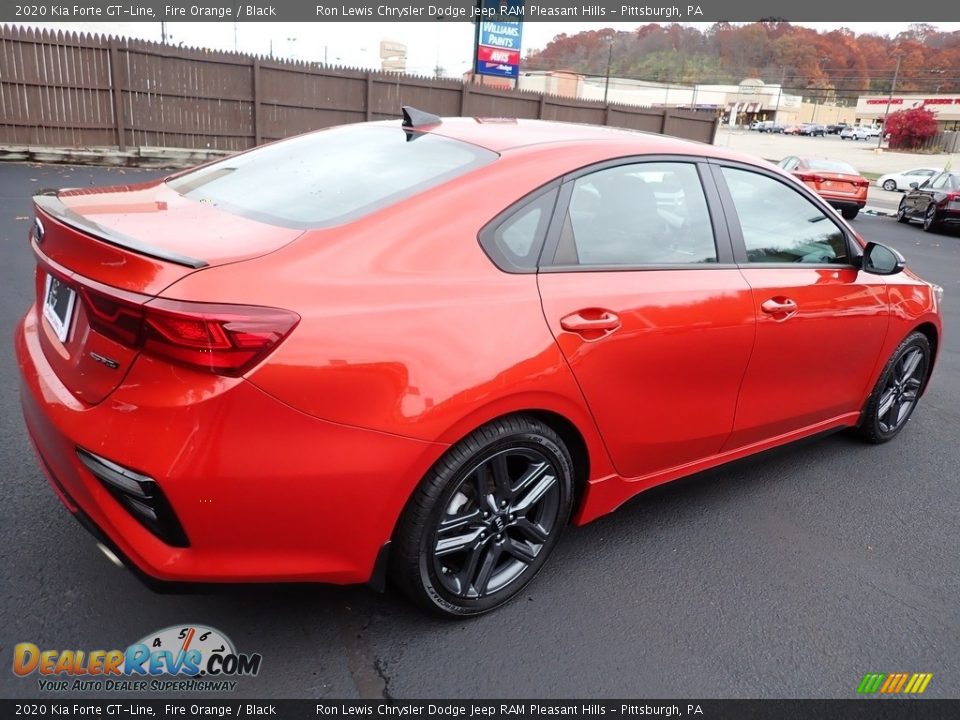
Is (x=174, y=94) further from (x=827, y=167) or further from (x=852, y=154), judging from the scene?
(x=852, y=154)

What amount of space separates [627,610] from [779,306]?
4.58 feet

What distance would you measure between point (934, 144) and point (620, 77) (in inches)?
1548

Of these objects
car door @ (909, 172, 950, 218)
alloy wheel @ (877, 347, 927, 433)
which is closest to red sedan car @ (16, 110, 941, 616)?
alloy wheel @ (877, 347, 927, 433)

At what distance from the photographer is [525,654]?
2346 millimetres

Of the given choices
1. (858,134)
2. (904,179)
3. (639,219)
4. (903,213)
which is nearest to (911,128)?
(858,134)

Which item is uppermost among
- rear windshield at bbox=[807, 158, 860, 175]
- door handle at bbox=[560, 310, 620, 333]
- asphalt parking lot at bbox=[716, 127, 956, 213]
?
door handle at bbox=[560, 310, 620, 333]

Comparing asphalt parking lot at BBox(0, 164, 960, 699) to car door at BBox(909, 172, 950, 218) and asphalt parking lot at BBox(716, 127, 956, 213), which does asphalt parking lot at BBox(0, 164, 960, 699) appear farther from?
asphalt parking lot at BBox(716, 127, 956, 213)

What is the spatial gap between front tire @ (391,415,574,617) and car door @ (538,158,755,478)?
0.90ft

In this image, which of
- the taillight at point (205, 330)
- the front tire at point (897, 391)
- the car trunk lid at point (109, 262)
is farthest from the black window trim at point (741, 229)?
the taillight at point (205, 330)

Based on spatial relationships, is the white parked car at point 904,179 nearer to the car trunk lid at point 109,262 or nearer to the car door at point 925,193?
the car door at point 925,193

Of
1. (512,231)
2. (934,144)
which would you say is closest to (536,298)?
(512,231)

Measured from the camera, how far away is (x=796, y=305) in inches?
122

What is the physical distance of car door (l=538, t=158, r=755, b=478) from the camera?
2.44 metres

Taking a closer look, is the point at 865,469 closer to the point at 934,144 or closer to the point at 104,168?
the point at 104,168
